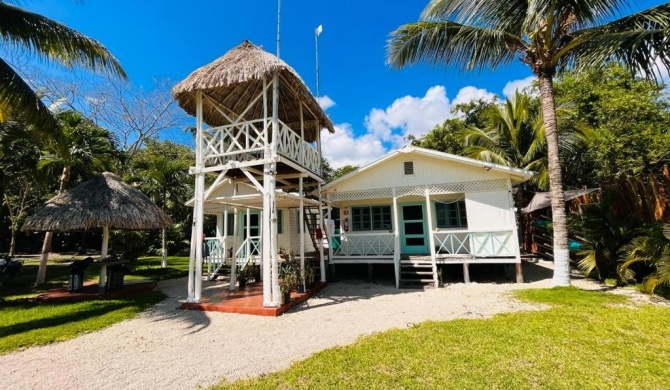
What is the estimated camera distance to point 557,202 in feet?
25.8

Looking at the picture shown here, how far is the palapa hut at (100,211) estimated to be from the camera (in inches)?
340

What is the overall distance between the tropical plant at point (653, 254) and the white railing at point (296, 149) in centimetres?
863

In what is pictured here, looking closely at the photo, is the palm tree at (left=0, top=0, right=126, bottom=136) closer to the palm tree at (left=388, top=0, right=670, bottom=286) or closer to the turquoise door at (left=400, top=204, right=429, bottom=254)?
the palm tree at (left=388, top=0, right=670, bottom=286)

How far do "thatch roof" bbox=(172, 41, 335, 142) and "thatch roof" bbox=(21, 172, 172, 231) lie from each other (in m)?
3.60

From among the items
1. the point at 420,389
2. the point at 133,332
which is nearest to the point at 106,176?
the point at 133,332

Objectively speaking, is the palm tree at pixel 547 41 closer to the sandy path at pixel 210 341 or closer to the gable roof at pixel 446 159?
the gable roof at pixel 446 159

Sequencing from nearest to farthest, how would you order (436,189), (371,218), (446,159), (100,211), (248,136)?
1. (248,136)
2. (100,211)
3. (446,159)
4. (436,189)
5. (371,218)

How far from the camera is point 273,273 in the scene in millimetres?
6699

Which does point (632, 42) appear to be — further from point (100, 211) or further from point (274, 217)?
point (100, 211)

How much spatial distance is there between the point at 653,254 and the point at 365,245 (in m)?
7.59

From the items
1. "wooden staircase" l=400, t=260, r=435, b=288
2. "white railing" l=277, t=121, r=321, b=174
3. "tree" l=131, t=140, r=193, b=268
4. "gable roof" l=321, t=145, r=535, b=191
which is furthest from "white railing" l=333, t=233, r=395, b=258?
"tree" l=131, t=140, r=193, b=268

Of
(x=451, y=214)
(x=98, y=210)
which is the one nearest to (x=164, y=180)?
(x=98, y=210)

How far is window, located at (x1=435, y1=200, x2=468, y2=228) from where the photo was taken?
36.4ft

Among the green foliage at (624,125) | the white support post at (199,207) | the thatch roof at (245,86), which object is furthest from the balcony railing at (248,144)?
the green foliage at (624,125)
